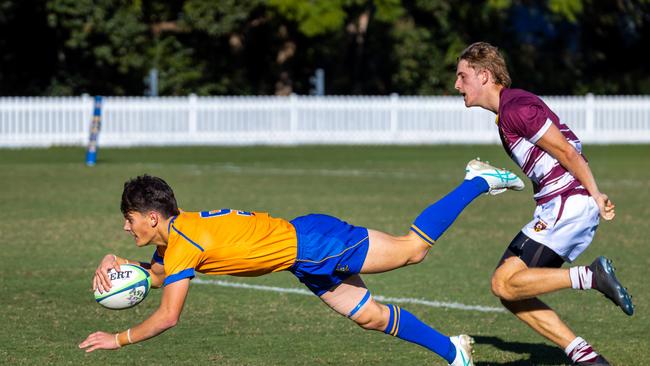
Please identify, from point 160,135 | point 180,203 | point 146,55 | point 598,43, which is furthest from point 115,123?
point 598,43

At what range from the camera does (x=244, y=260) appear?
6.70m

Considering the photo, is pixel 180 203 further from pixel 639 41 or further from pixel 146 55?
pixel 639 41

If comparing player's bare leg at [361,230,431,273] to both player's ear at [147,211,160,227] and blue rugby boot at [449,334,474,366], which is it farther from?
player's ear at [147,211,160,227]

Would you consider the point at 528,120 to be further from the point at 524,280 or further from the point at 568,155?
the point at 524,280

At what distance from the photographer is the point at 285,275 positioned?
1190 cm

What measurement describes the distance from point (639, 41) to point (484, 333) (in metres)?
41.5

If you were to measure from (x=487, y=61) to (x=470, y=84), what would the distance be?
17 cm

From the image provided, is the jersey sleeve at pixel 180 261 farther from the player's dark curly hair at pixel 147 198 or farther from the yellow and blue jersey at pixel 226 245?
the player's dark curly hair at pixel 147 198

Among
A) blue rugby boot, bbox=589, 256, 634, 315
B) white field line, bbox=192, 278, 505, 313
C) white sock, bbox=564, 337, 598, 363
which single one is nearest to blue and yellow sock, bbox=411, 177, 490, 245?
blue rugby boot, bbox=589, 256, 634, 315

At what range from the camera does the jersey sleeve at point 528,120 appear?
→ 22.5 feet

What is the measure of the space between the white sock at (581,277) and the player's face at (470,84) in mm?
1127

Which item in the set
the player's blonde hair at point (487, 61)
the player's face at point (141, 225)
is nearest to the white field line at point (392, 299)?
the player's blonde hair at point (487, 61)

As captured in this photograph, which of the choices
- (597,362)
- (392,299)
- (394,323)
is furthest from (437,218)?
(392,299)

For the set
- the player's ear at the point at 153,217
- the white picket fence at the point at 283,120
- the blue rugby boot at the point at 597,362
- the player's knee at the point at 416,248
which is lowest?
the white picket fence at the point at 283,120
